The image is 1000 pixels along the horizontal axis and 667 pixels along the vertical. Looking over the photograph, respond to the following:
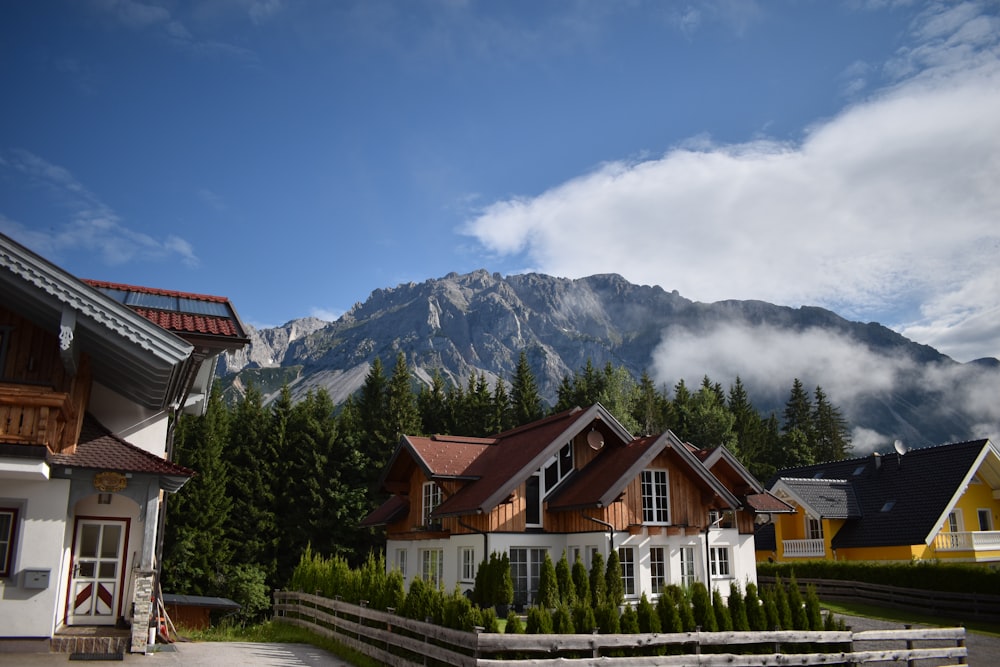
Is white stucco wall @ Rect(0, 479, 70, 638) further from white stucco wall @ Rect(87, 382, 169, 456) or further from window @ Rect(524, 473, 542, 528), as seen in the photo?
window @ Rect(524, 473, 542, 528)

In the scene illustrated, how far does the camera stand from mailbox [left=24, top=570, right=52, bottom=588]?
13438mm

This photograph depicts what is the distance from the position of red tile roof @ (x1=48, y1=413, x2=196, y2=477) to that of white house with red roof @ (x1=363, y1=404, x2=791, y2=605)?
33.9 ft

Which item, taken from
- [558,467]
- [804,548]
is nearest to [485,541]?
[558,467]

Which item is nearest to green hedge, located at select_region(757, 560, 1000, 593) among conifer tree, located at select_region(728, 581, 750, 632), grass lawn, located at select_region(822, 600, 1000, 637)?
grass lawn, located at select_region(822, 600, 1000, 637)

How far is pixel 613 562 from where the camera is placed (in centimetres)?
2114

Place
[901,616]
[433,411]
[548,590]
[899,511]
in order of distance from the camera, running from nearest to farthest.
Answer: [548,590] → [901,616] → [899,511] → [433,411]

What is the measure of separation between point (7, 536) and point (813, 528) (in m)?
32.1

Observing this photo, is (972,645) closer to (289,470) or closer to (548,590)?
(548,590)

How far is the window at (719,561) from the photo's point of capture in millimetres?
25828

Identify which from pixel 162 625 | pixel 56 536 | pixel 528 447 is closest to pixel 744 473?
pixel 528 447

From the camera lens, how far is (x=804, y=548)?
115 ft

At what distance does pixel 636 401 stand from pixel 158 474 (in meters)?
56.3

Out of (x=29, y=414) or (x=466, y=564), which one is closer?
(x=29, y=414)

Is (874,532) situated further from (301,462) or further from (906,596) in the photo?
(301,462)
